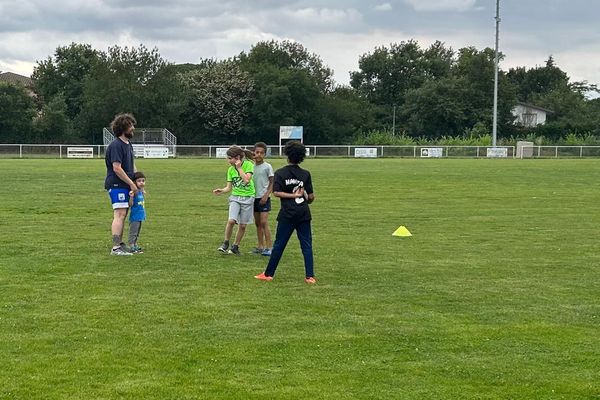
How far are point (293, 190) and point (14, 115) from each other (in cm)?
6418

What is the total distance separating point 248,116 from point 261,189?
64.5 m

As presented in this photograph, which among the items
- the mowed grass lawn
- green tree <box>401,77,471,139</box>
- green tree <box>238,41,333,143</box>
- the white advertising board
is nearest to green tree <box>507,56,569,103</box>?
green tree <box>401,77,471,139</box>

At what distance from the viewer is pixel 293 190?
8.56m

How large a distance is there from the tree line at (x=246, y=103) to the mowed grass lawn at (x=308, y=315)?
187ft

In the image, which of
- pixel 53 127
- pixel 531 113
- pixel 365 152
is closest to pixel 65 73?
pixel 53 127

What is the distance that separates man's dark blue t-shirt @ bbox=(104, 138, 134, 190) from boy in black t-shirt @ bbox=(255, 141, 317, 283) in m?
2.49

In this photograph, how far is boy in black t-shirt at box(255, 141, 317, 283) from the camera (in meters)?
8.54

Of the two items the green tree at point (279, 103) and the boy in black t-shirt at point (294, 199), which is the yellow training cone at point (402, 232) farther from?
the green tree at point (279, 103)

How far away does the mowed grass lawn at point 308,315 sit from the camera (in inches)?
205

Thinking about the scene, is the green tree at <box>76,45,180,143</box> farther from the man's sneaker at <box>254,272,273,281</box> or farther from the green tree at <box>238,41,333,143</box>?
the man's sneaker at <box>254,272,273,281</box>

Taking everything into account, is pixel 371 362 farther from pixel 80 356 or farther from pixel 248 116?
pixel 248 116

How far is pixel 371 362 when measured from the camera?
223 inches

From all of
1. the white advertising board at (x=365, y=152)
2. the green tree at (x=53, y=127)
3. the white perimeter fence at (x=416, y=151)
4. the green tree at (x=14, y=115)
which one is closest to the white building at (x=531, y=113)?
the white perimeter fence at (x=416, y=151)

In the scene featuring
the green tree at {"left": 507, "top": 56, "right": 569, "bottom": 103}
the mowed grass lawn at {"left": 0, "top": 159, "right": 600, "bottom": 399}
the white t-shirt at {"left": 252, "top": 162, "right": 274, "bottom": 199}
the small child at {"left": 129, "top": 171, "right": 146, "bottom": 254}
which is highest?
the green tree at {"left": 507, "top": 56, "right": 569, "bottom": 103}
